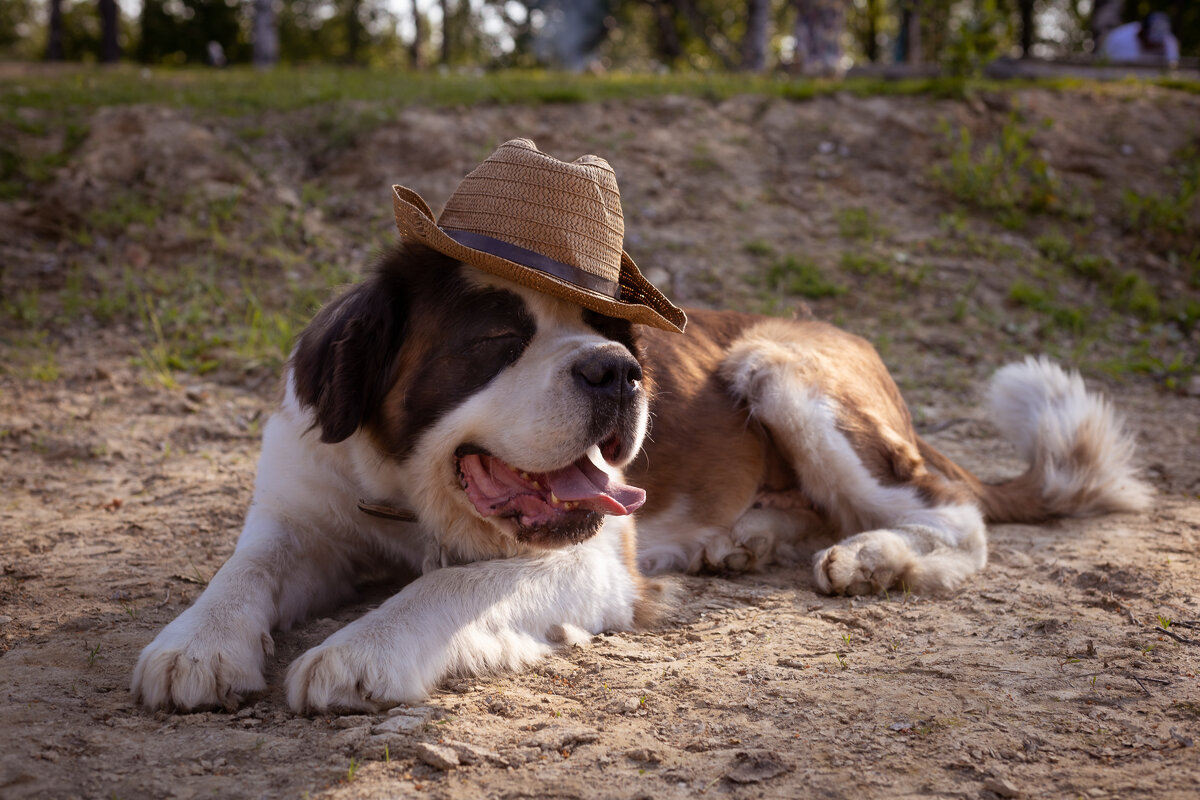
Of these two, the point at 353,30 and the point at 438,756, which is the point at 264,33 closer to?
the point at 438,756

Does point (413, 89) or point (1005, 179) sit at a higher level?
point (413, 89)

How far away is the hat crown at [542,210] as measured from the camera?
9.00 ft

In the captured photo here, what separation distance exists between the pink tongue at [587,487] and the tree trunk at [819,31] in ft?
39.5

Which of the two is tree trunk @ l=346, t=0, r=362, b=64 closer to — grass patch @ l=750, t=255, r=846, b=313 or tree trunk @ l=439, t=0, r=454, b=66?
tree trunk @ l=439, t=0, r=454, b=66

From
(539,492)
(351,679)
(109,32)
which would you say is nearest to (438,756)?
(351,679)

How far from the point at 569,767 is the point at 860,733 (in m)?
0.70

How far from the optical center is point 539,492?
2.76 m

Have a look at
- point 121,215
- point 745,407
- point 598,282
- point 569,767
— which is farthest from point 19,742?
point 121,215

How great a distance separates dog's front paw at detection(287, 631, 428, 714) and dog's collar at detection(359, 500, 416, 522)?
22.1 inches

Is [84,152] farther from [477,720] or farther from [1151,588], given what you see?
[1151,588]

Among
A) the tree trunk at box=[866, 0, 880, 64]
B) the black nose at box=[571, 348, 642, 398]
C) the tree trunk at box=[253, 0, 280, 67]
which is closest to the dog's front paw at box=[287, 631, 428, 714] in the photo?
the black nose at box=[571, 348, 642, 398]

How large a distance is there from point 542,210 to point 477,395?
57cm

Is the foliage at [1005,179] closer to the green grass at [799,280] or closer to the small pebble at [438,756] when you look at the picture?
the green grass at [799,280]

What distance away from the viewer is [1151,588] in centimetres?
332
